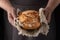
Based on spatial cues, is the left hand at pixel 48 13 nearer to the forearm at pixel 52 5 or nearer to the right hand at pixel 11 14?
the forearm at pixel 52 5

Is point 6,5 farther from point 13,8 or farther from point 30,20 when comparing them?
point 30,20

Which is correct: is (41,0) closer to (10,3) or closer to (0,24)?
(10,3)

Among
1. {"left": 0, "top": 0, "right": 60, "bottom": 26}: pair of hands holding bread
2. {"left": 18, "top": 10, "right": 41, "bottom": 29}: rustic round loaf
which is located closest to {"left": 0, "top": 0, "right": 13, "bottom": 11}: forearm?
{"left": 0, "top": 0, "right": 60, "bottom": 26}: pair of hands holding bread

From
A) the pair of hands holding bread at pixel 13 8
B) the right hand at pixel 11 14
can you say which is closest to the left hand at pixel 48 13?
the pair of hands holding bread at pixel 13 8

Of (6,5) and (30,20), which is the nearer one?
(30,20)

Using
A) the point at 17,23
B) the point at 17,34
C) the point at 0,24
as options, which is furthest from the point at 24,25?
the point at 0,24

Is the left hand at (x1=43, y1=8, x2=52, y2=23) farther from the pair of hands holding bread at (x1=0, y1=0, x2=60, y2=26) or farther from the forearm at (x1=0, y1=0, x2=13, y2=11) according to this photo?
the forearm at (x1=0, y1=0, x2=13, y2=11)

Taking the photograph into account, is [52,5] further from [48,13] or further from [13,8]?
[13,8]

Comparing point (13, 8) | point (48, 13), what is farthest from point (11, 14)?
point (48, 13)
